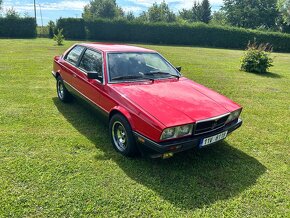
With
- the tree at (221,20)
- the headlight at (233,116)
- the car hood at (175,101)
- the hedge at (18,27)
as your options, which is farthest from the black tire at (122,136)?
the tree at (221,20)

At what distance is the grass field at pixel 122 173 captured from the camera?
3014 mm

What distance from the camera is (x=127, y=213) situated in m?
2.91

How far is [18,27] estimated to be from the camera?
29734mm

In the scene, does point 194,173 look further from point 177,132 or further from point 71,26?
point 71,26

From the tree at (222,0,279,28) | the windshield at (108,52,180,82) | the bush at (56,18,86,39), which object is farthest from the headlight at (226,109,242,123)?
the tree at (222,0,279,28)

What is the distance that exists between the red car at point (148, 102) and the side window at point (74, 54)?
0.11 ft

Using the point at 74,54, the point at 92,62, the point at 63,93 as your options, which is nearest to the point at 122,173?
the point at 92,62

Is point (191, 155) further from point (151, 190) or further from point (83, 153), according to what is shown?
point (83, 153)

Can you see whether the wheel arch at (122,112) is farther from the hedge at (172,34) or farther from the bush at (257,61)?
the hedge at (172,34)

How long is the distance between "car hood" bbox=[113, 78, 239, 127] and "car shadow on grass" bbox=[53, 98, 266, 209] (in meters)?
0.78

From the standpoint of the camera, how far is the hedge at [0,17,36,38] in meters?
29.3

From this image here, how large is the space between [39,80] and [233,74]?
7.68m

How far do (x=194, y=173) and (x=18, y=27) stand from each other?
103 feet

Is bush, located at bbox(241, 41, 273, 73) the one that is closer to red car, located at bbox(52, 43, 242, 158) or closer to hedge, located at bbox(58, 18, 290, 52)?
red car, located at bbox(52, 43, 242, 158)
